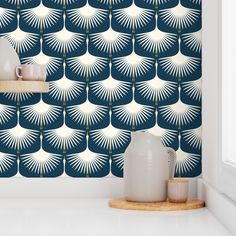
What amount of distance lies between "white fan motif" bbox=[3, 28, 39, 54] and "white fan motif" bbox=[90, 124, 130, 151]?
16.5 inches

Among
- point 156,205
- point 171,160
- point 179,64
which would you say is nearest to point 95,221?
point 156,205

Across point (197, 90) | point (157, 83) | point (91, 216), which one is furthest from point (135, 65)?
point (91, 216)

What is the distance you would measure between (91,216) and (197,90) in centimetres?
73

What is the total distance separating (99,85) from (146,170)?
0.45 m

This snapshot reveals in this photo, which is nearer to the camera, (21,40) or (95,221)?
(95,221)

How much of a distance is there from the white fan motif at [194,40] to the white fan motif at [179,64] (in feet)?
0.14

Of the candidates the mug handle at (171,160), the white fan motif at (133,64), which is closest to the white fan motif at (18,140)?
the white fan motif at (133,64)

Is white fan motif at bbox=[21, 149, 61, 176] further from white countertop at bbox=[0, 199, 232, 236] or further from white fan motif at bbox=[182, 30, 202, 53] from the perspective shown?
white fan motif at bbox=[182, 30, 202, 53]

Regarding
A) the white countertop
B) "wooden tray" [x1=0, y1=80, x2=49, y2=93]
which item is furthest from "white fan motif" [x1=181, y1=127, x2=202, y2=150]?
"wooden tray" [x1=0, y1=80, x2=49, y2=93]

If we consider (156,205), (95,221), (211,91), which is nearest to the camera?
(95,221)

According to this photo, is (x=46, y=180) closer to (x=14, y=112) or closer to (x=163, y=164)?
(x=14, y=112)

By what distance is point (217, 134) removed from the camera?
173 cm

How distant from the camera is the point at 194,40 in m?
2.10

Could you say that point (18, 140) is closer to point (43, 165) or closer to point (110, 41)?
point (43, 165)
